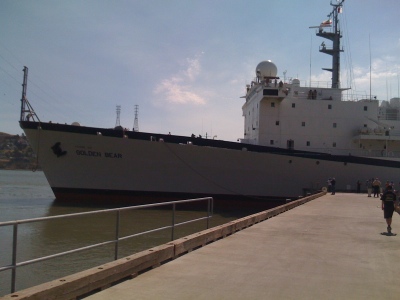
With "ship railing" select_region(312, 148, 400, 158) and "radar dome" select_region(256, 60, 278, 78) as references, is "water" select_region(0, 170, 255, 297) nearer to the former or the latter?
"ship railing" select_region(312, 148, 400, 158)

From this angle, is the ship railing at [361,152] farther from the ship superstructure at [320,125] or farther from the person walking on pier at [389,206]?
the person walking on pier at [389,206]

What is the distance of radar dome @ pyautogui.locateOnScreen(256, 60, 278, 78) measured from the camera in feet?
92.4

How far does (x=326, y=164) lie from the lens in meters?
22.8

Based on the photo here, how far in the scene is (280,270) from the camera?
5684mm

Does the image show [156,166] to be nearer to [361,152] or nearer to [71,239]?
[71,239]

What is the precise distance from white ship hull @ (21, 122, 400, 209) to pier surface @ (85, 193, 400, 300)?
1222 cm

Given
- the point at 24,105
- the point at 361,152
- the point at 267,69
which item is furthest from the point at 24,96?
the point at 361,152

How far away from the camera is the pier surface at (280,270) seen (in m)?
4.55

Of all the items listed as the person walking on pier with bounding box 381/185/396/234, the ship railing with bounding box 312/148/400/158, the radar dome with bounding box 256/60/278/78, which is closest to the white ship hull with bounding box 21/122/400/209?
the ship railing with bounding box 312/148/400/158

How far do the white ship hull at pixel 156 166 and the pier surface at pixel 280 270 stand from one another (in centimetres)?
1222

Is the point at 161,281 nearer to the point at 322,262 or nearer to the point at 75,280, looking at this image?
the point at 75,280

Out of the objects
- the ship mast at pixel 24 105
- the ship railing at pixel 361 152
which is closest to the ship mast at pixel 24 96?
the ship mast at pixel 24 105

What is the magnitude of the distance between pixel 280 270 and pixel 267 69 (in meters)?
23.9

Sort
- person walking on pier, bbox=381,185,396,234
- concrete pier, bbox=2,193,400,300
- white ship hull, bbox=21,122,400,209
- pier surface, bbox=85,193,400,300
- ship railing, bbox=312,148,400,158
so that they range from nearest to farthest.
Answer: concrete pier, bbox=2,193,400,300 < pier surface, bbox=85,193,400,300 < person walking on pier, bbox=381,185,396,234 < white ship hull, bbox=21,122,400,209 < ship railing, bbox=312,148,400,158
